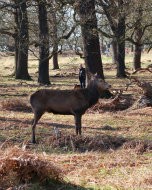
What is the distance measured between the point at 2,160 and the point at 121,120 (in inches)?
383

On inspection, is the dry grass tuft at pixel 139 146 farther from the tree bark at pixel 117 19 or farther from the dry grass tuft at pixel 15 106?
the tree bark at pixel 117 19

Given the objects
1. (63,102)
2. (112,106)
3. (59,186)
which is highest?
(63,102)

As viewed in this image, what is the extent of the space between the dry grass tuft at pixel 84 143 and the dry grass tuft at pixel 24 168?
3.84 metres

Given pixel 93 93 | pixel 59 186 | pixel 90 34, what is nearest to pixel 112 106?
pixel 90 34

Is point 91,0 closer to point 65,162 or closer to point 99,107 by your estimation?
point 99,107

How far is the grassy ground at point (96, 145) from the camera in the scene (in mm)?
9109

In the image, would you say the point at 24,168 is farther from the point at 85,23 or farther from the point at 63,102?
the point at 85,23

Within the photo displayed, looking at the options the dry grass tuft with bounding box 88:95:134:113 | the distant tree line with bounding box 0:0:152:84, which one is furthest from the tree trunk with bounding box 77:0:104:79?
the dry grass tuft with bounding box 88:95:134:113

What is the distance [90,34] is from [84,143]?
39.8 ft

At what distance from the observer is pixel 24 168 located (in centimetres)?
834

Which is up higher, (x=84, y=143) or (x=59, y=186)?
(x=59, y=186)

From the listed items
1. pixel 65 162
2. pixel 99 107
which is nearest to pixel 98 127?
pixel 99 107

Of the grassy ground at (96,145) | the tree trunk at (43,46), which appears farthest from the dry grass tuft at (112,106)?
the tree trunk at (43,46)

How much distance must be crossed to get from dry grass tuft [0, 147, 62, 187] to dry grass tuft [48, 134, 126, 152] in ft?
12.6
